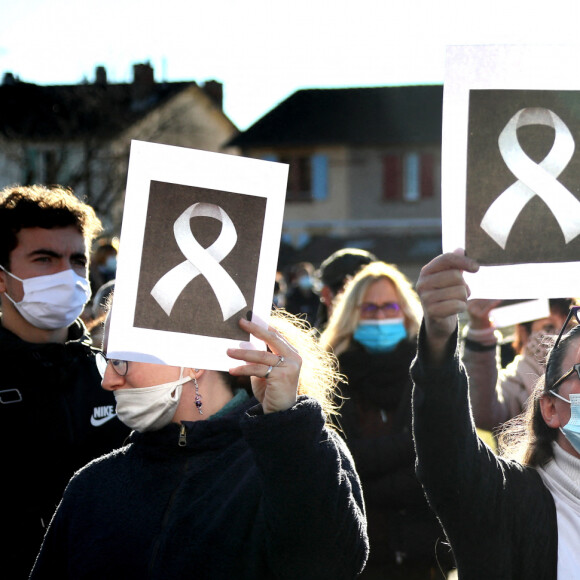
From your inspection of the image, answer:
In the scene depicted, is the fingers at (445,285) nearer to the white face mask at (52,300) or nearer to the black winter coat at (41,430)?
the black winter coat at (41,430)

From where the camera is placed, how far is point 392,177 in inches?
1377

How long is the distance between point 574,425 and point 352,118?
119 feet

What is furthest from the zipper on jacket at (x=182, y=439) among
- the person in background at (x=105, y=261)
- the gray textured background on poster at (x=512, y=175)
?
the person in background at (x=105, y=261)

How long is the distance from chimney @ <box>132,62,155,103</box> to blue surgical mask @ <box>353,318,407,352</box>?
24.7 meters

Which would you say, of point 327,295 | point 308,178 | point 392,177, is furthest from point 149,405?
point 308,178

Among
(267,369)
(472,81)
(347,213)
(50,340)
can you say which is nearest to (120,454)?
(267,369)

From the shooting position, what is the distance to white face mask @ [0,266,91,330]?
11.2 ft

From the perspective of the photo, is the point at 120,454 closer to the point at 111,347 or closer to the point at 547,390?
the point at 111,347

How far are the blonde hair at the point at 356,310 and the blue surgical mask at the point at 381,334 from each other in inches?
1.5

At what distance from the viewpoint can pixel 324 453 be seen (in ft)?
6.67

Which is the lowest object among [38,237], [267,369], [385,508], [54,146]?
[385,508]

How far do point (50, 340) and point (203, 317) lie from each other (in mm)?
1619

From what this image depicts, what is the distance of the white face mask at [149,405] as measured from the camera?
2.38 metres

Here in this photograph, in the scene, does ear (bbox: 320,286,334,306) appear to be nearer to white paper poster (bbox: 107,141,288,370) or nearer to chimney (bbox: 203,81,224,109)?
white paper poster (bbox: 107,141,288,370)
